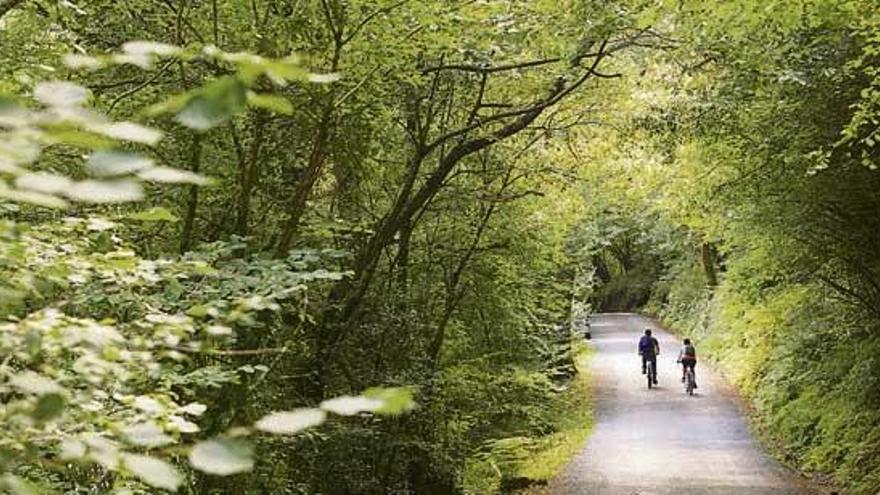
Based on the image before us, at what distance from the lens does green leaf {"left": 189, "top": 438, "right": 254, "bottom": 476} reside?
1.09 metres

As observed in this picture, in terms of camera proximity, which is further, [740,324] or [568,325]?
[740,324]

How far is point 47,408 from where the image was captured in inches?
47.1

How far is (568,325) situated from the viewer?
21078 millimetres

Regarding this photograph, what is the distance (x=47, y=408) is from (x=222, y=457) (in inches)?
10.4

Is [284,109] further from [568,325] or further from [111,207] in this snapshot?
[568,325]

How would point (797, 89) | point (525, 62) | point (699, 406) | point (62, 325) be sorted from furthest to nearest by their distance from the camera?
point (699, 406) → point (797, 89) → point (525, 62) → point (62, 325)

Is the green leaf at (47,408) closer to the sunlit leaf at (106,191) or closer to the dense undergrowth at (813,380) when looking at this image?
the sunlit leaf at (106,191)

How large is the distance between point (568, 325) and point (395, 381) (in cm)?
1137

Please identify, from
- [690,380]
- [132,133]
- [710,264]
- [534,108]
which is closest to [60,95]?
[132,133]

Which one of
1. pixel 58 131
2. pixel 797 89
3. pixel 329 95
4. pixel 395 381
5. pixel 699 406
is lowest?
pixel 699 406

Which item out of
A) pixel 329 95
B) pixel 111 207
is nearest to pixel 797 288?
pixel 329 95

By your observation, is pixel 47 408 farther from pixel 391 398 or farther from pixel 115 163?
pixel 391 398

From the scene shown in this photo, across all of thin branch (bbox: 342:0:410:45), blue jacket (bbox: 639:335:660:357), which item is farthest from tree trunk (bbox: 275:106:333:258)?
blue jacket (bbox: 639:335:660:357)

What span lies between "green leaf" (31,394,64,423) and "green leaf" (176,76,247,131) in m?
0.43
